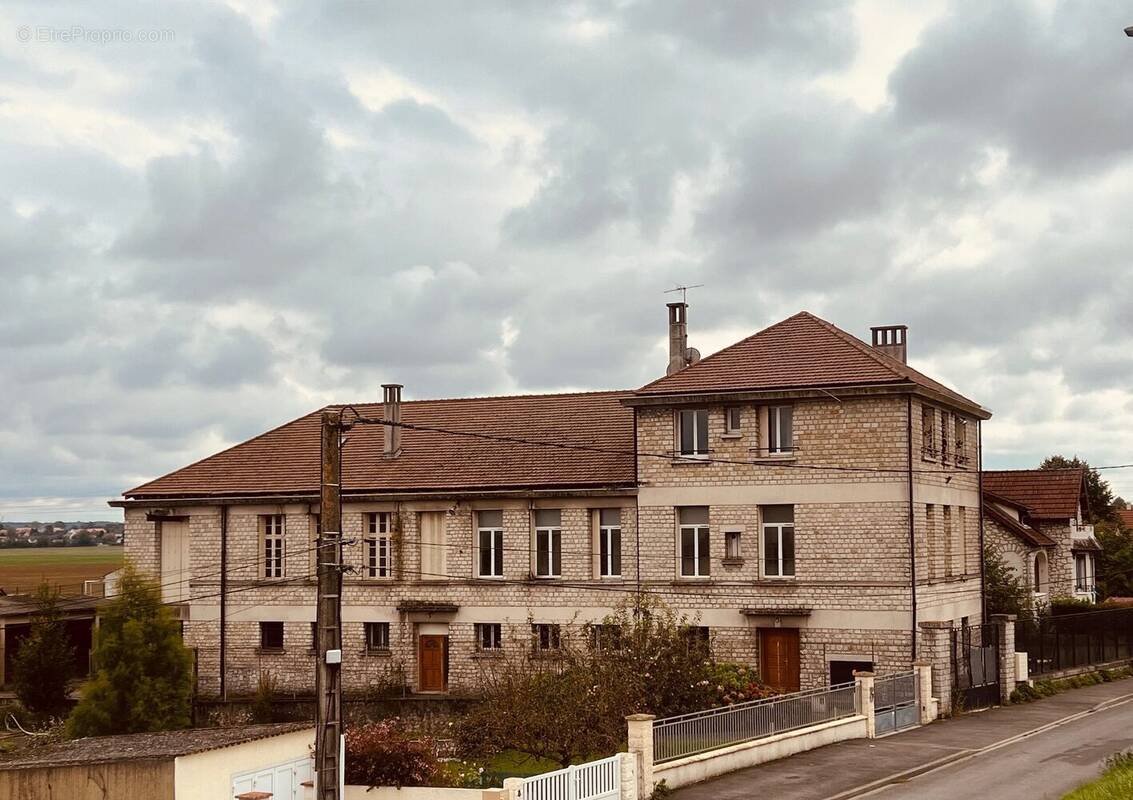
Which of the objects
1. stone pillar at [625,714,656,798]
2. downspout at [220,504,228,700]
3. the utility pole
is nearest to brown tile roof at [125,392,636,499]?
downspout at [220,504,228,700]

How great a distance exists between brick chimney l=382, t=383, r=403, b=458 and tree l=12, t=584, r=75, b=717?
39.6 feet

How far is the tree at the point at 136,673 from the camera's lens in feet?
122

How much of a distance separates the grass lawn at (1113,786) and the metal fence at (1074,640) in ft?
63.7

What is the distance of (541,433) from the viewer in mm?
44906

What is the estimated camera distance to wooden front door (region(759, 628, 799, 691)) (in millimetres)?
38625

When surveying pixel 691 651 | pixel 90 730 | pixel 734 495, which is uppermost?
pixel 734 495

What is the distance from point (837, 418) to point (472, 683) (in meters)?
13.4

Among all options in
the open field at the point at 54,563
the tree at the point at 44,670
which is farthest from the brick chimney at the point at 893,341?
the open field at the point at 54,563

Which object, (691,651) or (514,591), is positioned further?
(514,591)

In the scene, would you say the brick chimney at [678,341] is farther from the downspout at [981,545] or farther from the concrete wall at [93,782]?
the concrete wall at [93,782]

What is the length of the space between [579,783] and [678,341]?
73.2 ft

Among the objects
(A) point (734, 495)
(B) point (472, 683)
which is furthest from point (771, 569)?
(B) point (472, 683)

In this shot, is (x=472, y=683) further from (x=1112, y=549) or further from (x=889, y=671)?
(x=1112, y=549)

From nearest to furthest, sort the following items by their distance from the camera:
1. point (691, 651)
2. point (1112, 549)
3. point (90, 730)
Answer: point (691, 651) < point (90, 730) < point (1112, 549)
